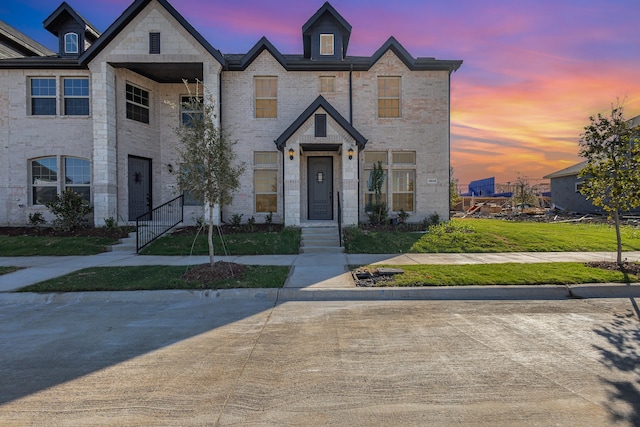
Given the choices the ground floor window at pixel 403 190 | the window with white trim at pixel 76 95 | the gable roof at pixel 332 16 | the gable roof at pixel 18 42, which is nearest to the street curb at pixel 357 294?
the ground floor window at pixel 403 190

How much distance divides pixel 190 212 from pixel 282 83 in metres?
7.19

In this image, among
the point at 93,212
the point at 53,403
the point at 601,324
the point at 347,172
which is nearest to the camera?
the point at 53,403

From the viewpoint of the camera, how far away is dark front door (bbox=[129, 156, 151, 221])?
15.3 m

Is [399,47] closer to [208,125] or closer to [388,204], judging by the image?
[388,204]

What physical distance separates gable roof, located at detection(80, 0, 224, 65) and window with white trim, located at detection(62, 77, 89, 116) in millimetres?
1226

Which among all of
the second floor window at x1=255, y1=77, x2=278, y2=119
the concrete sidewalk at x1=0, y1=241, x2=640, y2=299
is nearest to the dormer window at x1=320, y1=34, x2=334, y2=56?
the second floor window at x1=255, y1=77, x2=278, y2=119

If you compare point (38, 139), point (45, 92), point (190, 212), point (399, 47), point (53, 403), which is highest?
point (399, 47)

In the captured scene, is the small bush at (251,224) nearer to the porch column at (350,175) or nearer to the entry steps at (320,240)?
the entry steps at (320,240)

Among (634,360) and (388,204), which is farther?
(388,204)

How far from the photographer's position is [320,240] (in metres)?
12.3

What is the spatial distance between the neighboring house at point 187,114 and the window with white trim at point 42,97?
1.7 inches

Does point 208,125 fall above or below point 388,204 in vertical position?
above

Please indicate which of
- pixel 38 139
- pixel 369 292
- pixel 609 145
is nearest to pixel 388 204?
pixel 609 145

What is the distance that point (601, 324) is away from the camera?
16.9 feet
